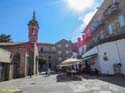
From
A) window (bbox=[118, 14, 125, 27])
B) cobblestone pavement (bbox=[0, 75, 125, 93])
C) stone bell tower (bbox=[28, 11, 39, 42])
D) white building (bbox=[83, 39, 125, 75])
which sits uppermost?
stone bell tower (bbox=[28, 11, 39, 42])

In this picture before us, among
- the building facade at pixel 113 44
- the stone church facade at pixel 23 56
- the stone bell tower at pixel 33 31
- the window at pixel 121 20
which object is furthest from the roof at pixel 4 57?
the window at pixel 121 20

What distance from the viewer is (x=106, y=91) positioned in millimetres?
11375

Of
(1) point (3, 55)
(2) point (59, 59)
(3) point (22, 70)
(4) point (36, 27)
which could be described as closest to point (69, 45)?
(2) point (59, 59)

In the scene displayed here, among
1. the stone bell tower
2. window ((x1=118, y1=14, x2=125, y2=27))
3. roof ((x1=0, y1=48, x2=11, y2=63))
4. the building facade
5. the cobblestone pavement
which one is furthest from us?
the stone bell tower

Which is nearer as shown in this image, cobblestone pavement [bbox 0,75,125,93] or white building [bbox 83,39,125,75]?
cobblestone pavement [bbox 0,75,125,93]

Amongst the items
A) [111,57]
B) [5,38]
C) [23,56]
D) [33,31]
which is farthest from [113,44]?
[5,38]

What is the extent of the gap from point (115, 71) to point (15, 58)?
19.8m

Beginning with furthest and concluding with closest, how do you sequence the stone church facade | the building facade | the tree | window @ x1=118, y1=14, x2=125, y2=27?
the tree < the stone church facade < window @ x1=118, y1=14, x2=125, y2=27 < the building facade

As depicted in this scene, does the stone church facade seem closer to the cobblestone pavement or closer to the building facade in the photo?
the building facade

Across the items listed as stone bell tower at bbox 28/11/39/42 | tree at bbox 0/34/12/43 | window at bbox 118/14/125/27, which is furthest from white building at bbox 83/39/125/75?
tree at bbox 0/34/12/43

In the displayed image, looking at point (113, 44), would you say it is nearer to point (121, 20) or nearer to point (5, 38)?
point (121, 20)

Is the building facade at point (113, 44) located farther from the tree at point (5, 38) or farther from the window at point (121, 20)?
the tree at point (5, 38)

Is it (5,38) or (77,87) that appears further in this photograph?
(5,38)

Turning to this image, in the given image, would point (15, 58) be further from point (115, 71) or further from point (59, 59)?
point (59, 59)
